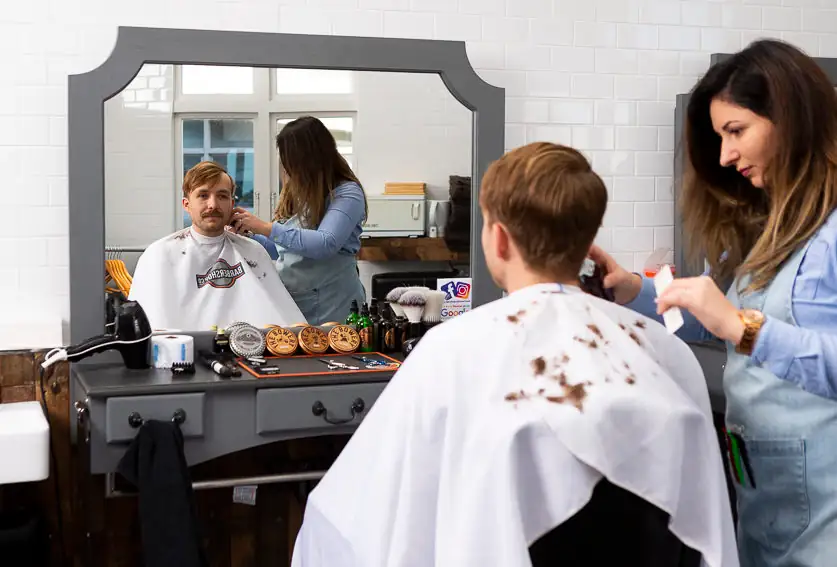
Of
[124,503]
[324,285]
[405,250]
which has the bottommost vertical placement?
[124,503]

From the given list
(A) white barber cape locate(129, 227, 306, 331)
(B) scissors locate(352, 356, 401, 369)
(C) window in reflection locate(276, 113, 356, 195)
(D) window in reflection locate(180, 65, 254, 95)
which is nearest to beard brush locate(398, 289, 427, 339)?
(B) scissors locate(352, 356, 401, 369)

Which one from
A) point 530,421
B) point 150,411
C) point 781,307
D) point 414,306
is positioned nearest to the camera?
point 530,421

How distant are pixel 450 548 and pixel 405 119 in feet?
6.18

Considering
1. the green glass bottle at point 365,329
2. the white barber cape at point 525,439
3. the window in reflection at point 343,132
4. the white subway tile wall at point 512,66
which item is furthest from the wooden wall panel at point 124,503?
the white barber cape at point 525,439

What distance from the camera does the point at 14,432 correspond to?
236 cm

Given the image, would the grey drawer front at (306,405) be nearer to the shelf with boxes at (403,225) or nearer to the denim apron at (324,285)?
the denim apron at (324,285)

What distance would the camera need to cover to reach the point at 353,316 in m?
3.05

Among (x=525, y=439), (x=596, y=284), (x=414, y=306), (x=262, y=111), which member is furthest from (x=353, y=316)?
(x=525, y=439)

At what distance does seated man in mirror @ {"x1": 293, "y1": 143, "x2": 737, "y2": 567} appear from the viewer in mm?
1359

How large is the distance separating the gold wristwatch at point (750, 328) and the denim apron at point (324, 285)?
1.64 metres

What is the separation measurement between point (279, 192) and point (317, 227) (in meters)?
0.17

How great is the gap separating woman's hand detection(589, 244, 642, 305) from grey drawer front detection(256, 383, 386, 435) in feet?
2.91

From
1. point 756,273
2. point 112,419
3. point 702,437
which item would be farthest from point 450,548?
point 112,419

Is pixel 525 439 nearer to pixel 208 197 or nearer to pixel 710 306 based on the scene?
pixel 710 306
